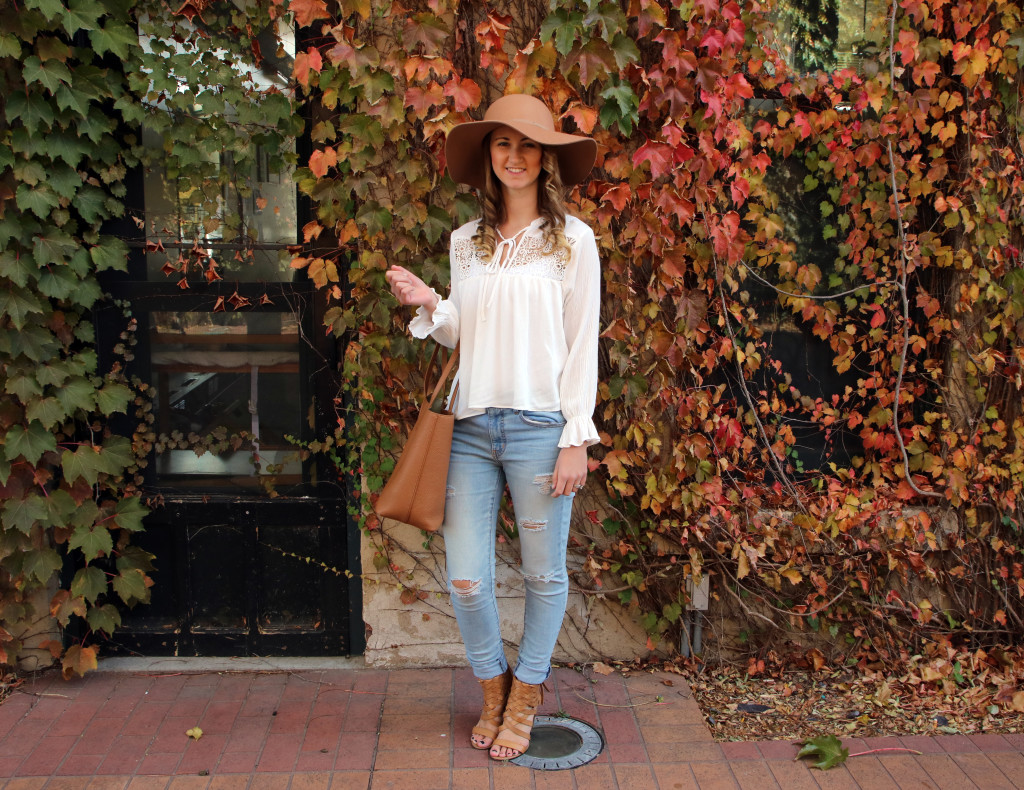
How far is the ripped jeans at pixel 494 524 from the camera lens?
2.49 m

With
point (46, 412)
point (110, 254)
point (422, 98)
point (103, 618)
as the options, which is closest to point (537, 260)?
point (422, 98)

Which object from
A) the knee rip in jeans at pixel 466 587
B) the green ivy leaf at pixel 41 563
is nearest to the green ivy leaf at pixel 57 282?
the green ivy leaf at pixel 41 563

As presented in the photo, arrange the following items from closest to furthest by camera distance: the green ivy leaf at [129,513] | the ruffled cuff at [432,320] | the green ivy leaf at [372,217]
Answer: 1. the ruffled cuff at [432,320]
2. the green ivy leaf at [372,217]
3. the green ivy leaf at [129,513]

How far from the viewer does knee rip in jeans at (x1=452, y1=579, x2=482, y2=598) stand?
101 inches

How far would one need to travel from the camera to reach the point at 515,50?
2.99 metres

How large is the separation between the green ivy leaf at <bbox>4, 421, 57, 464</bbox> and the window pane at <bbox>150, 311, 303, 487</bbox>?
1.34 ft

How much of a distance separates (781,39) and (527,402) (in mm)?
1911

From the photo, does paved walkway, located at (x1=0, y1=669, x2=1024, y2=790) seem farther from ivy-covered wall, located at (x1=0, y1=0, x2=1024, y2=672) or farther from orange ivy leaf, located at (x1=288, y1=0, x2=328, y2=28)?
orange ivy leaf, located at (x1=288, y1=0, x2=328, y2=28)

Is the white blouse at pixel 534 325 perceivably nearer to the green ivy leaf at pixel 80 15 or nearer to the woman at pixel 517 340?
the woman at pixel 517 340

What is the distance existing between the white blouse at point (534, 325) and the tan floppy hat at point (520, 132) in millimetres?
176

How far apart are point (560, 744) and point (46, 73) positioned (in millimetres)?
2752

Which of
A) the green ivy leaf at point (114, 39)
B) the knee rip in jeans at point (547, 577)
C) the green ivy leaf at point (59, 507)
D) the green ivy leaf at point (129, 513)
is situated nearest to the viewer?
the knee rip in jeans at point (547, 577)

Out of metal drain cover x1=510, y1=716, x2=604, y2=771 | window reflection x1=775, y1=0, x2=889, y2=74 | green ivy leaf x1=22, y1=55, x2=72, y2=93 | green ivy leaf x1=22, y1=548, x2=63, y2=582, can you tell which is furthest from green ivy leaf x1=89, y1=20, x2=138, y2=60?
metal drain cover x1=510, y1=716, x2=604, y2=771

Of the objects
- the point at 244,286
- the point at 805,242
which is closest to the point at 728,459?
the point at 805,242
